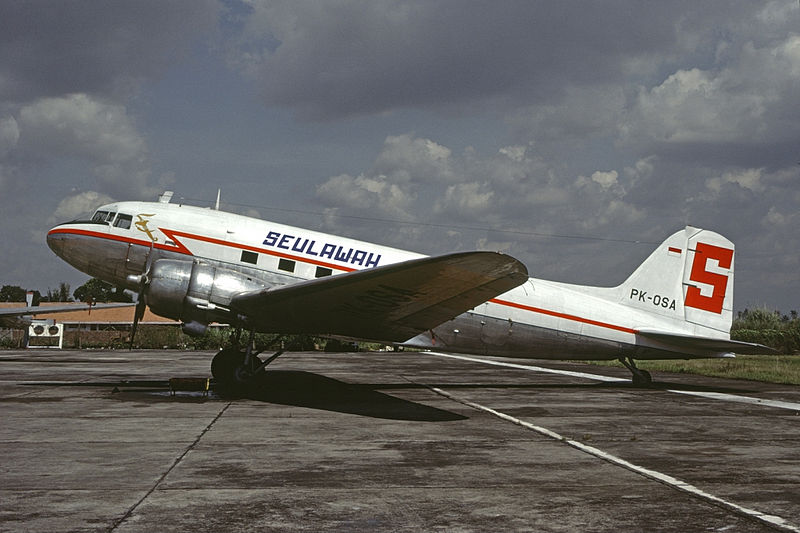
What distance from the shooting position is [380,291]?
41.2ft

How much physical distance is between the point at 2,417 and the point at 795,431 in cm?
1319

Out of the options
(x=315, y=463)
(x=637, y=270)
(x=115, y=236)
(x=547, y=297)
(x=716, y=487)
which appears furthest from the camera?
(x=637, y=270)

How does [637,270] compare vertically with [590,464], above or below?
above

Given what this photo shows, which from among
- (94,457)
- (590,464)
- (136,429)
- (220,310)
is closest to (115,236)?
(220,310)

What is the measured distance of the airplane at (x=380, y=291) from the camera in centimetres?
1295

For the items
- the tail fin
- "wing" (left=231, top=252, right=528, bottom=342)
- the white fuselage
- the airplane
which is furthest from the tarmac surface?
the tail fin

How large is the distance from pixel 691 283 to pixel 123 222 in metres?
15.4

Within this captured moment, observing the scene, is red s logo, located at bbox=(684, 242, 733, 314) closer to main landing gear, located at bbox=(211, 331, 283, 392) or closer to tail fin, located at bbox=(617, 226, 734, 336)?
tail fin, located at bbox=(617, 226, 734, 336)

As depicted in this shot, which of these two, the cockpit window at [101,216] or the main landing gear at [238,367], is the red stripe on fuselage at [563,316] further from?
the cockpit window at [101,216]

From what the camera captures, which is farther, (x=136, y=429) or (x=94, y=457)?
(x=136, y=429)

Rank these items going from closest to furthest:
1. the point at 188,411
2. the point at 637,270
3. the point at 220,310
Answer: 1. the point at 188,411
2. the point at 220,310
3. the point at 637,270

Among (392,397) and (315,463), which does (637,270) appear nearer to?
(392,397)

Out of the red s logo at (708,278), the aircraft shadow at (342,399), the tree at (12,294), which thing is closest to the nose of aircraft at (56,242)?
the aircraft shadow at (342,399)

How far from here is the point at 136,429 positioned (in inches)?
386
